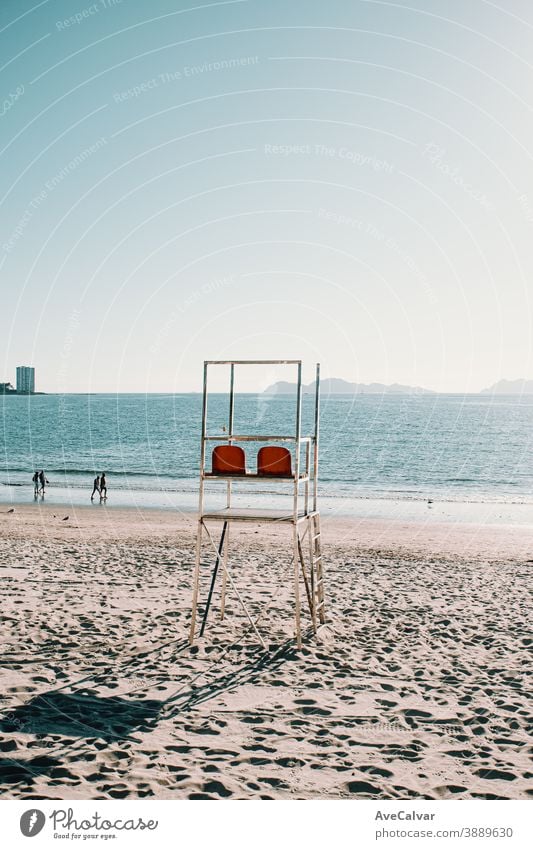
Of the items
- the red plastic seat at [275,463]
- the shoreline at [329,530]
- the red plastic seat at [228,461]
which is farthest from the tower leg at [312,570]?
the shoreline at [329,530]

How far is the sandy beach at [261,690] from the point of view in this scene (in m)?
4.70

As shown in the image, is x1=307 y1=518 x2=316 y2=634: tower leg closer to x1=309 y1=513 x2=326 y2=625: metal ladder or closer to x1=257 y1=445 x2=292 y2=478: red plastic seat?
x1=309 y1=513 x2=326 y2=625: metal ladder

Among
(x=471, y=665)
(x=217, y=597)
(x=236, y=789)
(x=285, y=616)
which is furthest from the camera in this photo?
(x=217, y=597)

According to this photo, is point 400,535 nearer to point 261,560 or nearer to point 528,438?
point 261,560

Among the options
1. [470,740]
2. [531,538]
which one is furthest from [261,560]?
[531,538]

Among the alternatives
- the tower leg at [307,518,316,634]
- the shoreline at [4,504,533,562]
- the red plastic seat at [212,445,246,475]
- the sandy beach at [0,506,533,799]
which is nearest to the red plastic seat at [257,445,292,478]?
the red plastic seat at [212,445,246,475]

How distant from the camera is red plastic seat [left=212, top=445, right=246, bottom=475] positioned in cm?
723

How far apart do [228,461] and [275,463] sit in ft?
1.67

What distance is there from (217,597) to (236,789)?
5.64m

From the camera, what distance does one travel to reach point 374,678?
263 inches

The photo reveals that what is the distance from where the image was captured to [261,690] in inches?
251

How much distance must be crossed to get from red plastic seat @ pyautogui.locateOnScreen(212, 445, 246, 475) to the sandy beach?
1.98 metres

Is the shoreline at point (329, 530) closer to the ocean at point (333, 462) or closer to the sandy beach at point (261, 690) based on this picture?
the ocean at point (333, 462)

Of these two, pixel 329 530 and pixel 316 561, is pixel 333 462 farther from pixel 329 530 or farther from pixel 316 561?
pixel 316 561
